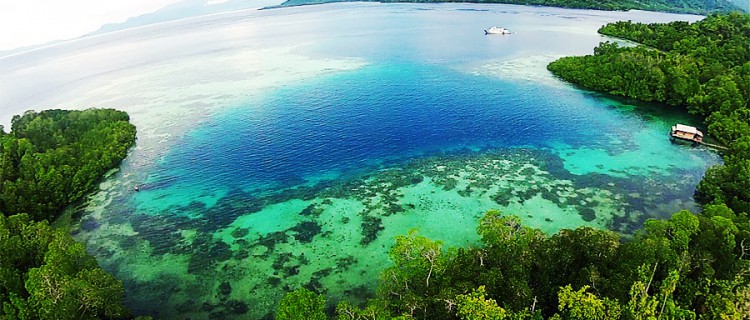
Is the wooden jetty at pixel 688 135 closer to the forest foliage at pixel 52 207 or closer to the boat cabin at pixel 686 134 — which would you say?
the boat cabin at pixel 686 134

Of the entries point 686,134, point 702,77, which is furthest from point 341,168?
point 702,77

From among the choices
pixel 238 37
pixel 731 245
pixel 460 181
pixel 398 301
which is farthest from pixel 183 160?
pixel 238 37

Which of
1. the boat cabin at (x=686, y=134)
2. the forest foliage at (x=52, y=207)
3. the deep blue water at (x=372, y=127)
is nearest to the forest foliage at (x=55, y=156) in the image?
the forest foliage at (x=52, y=207)

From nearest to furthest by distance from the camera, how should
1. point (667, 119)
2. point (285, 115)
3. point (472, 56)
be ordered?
point (667, 119)
point (285, 115)
point (472, 56)

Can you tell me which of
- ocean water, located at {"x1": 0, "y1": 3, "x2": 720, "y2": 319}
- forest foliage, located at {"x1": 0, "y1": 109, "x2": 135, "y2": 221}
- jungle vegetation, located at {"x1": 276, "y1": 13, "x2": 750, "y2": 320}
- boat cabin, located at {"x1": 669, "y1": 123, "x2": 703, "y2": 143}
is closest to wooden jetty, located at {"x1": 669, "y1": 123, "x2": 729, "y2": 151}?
boat cabin, located at {"x1": 669, "y1": 123, "x2": 703, "y2": 143}

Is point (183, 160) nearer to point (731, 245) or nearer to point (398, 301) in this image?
point (398, 301)

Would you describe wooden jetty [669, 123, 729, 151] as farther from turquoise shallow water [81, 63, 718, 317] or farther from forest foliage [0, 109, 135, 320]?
forest foliage [0, 109, 135, 320]

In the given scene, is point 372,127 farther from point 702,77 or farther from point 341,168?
point 702,77
